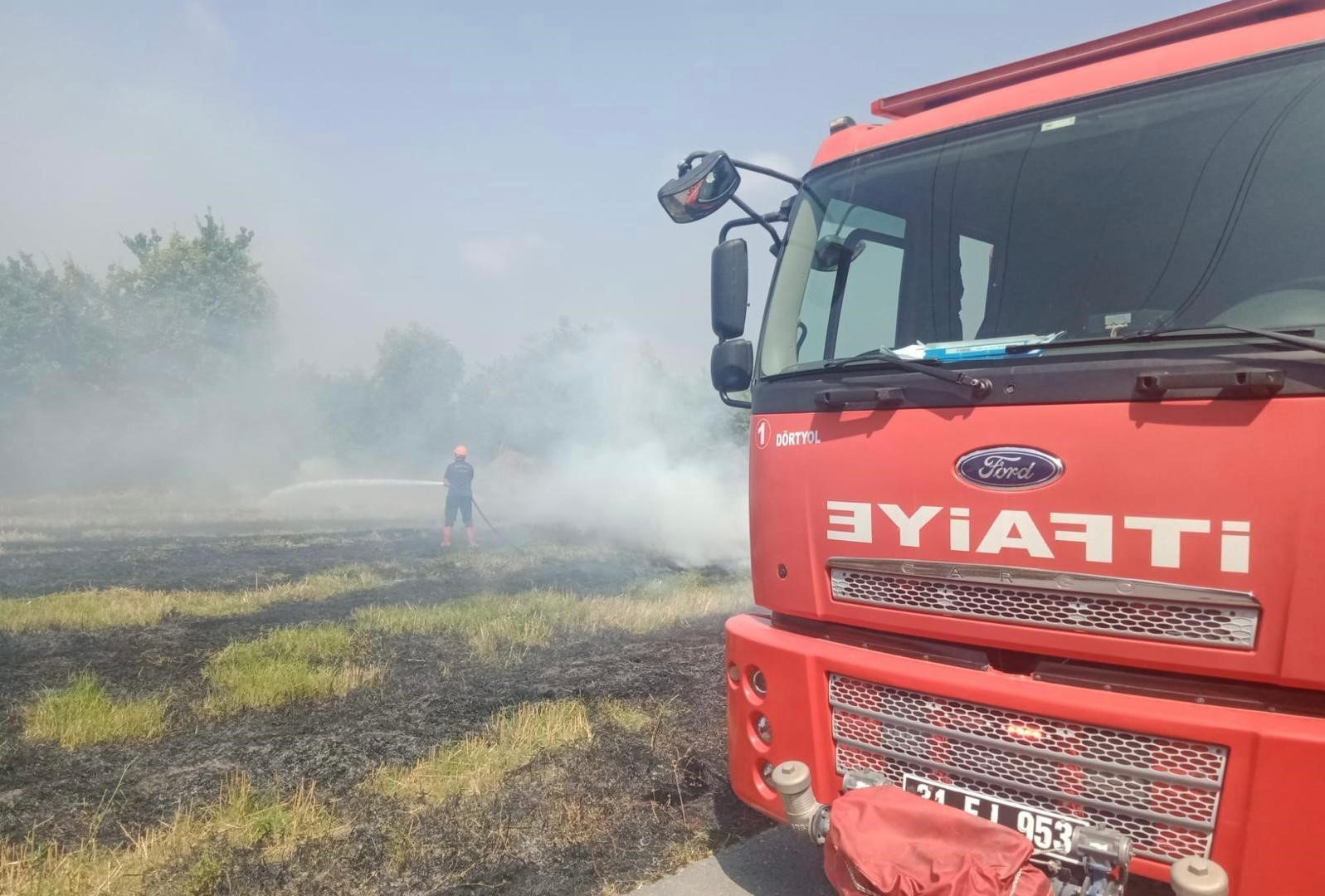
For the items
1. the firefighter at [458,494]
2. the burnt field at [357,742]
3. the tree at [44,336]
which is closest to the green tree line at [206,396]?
the tree at [44,336]

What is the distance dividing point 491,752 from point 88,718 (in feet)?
7.78

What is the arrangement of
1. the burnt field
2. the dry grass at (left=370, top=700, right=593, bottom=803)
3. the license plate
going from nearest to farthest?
the license plate → the burnt field → the dry grass at (left=370, top=700, right=593, bottom=803)

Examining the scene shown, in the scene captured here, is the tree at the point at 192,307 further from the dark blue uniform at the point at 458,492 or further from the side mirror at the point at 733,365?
the side mirror at the point at 733,365

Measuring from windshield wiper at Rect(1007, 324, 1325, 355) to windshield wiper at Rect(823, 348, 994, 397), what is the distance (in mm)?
157

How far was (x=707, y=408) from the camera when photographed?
20.4m

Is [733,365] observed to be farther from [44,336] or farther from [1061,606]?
[44,336]

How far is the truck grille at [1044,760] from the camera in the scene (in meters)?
2.28

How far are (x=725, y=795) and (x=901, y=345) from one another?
7.52 feet

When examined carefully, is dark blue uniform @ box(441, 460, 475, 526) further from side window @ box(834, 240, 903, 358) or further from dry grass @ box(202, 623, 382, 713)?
side window @ box(834, 240, 903, 358)

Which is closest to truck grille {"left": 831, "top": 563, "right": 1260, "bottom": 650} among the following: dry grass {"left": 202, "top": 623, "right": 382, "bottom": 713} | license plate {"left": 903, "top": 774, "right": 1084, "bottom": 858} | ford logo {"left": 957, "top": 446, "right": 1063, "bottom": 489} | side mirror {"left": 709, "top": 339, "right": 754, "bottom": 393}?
ford logo {"left": 957, "top": 446, "right": 1063, "bottom": 489}

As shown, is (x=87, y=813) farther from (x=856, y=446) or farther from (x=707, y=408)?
(x=707, y=408)

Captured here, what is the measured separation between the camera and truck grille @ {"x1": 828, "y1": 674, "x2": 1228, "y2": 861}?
2.28 m

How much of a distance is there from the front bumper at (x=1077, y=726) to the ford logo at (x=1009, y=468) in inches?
22.8

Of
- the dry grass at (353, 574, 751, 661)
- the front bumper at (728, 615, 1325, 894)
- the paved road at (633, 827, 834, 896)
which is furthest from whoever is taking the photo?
the dry grass at (353, 574, 751, 661)
